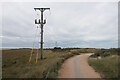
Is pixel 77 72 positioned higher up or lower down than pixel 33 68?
higher up

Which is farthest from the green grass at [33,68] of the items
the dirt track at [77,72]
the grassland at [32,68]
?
the dirt track at [77,72]

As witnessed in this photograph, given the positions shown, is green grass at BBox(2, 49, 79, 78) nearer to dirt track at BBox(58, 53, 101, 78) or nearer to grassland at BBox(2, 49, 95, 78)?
grassland at BBox(2, 49, 95, 78)

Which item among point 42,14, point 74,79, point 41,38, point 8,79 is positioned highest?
point 42,14

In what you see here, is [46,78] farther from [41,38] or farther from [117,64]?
[41,38]

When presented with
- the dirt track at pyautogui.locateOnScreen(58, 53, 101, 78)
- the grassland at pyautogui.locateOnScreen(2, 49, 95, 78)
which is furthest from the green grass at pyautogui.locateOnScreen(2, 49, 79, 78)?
the dirt track at pyautogui.locateOnScreen(58, 53, 101, 78)

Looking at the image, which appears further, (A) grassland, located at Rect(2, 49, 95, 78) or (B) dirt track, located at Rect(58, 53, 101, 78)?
(B) dirt track, located at Rect(58, 53, 101, 78)

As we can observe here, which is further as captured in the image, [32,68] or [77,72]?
[32,68]

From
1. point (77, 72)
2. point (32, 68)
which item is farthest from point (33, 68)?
point (77, 72)

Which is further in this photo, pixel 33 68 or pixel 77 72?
pixel 33 68

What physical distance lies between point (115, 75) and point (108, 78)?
589mm

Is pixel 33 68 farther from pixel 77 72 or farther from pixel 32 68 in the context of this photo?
pixel 77 72

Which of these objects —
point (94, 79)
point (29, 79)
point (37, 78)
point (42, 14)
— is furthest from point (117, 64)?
point (42, 14)

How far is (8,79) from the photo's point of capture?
9039 mm

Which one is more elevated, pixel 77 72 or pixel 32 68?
pixel 77 72
